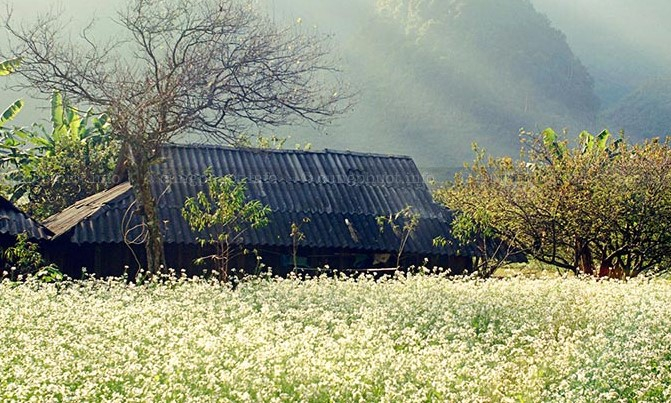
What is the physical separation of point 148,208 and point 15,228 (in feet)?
13.8

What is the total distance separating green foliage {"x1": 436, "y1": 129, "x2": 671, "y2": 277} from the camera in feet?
70.9

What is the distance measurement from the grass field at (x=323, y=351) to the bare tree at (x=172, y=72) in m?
5.74

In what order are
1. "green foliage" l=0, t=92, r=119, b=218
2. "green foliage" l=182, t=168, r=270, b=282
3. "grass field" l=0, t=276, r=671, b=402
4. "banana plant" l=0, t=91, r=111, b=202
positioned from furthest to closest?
"banana plant" l=0, t=91, r=111, b=202
"green foliage" l=0, t=92, r=119, b=218
"green foliage" l=182, t=168, r=270, b=282
"grass field" l=0, t=276, r=671, b=402

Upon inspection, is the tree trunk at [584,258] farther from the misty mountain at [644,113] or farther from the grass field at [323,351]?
the misty mountain at [644,113]

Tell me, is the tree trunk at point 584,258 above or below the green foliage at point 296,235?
below

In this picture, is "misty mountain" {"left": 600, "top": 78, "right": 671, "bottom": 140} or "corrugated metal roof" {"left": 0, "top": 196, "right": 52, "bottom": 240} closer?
"corrugated metal roof" {"left": 0, "top": 196, "right": 52, "bottom": 240}

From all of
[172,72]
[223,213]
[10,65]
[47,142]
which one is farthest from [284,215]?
[47,142]

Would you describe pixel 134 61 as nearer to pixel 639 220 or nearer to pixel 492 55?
pixel 639 220

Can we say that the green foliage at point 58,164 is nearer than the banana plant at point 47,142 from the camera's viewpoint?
Yes

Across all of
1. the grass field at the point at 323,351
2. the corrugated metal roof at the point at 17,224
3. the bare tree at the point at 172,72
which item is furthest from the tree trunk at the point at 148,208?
the grass field at the point at 323,351

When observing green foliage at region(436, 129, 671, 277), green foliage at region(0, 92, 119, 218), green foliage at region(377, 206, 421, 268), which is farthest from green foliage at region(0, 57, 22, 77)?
green foliage at region(436, 129, 671, 277)

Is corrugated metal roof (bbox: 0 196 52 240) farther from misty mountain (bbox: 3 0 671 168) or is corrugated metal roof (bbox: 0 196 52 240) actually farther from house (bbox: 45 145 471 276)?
misty mountain (bbox: 3 0 671 168)

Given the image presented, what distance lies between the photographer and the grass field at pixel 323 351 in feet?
22.8

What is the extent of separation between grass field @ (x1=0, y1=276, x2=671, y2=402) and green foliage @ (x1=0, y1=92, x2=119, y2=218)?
1591 centimetres
